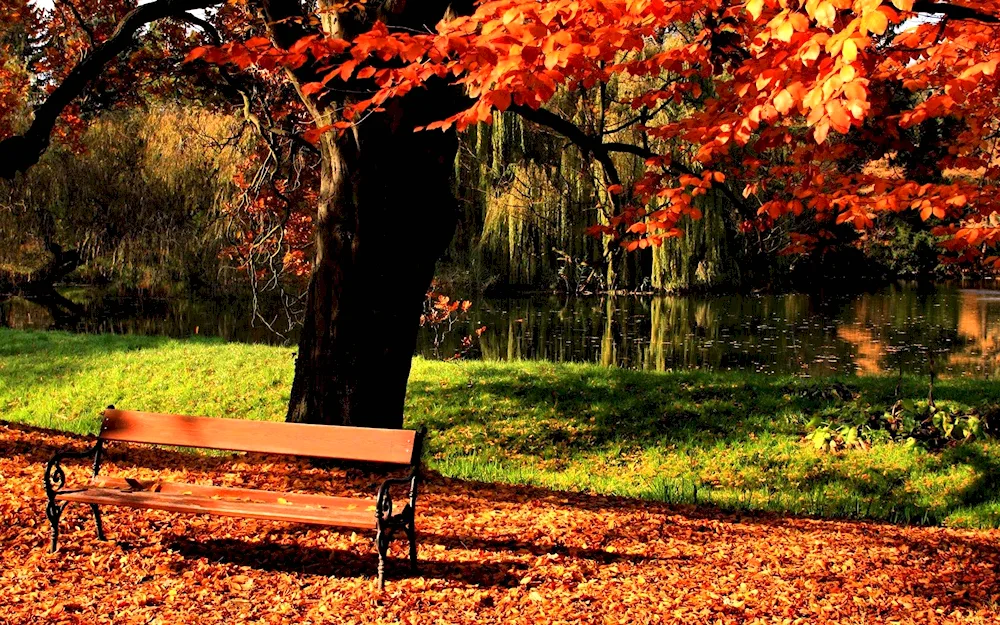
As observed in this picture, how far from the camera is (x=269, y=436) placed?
14.4 feet

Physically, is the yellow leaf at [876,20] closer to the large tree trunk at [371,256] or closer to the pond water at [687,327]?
the large tree trunk at [371,256]

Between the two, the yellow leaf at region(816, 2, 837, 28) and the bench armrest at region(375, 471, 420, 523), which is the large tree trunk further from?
the yellow leaf at region(816, 2, 837, 28)

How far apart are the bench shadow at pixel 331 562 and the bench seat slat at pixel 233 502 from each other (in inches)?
11.9

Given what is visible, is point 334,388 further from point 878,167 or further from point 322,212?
point 878,167

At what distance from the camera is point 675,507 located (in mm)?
5730

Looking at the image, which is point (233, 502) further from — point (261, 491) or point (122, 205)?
point (122, 205)

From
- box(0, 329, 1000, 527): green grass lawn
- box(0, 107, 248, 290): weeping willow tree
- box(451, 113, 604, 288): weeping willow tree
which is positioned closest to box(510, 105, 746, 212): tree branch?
box(0, 329, 1000, 527): green grass lawn

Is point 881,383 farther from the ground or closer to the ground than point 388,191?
closer to the ground

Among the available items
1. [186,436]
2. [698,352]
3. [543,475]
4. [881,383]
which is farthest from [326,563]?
[698,352]

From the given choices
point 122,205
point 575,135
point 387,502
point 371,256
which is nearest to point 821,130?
point 387,502

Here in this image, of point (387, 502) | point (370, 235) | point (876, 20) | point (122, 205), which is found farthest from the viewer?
point (122, 205)

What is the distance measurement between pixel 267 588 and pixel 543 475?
4217 mm

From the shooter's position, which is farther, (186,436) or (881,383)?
(881,383)

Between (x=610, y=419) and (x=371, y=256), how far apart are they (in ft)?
14.9
